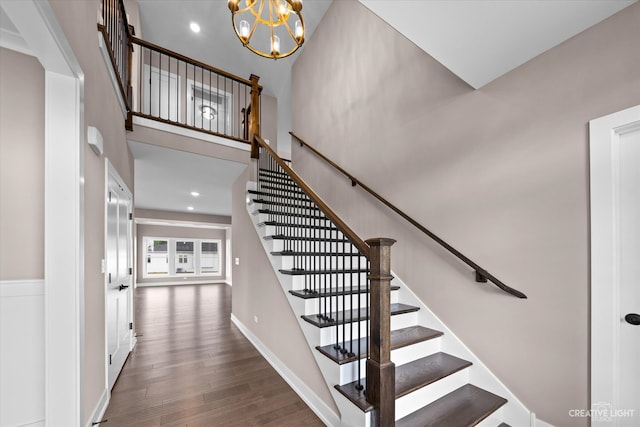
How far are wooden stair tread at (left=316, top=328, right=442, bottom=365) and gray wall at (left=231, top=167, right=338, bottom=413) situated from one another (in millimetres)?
371

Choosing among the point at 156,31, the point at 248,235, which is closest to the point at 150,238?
the point at 156,31

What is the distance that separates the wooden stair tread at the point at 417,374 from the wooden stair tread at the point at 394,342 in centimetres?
16

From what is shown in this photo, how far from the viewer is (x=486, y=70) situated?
197 cm

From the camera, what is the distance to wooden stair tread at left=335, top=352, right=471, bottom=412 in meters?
1.64

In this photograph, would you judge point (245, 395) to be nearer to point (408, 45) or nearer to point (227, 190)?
point (408, 45)

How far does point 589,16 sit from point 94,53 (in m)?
3.34

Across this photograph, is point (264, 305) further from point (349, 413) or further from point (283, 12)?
point (283, 12)

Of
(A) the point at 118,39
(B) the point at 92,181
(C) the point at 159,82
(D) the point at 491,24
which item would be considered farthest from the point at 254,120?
(D) the point at 491,24

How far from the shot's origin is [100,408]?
206 cm

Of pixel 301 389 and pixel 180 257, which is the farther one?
pixel 180 257

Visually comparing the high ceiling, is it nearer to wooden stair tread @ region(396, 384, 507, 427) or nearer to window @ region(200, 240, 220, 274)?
wooden stair tread @ region(396, 384, 507, 427)

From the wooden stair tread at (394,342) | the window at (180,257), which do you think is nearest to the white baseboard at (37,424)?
the wooden stair tread at (394,342)

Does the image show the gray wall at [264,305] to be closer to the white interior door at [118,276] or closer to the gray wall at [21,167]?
the white interior door at [118,276]

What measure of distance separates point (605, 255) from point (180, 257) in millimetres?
11407
